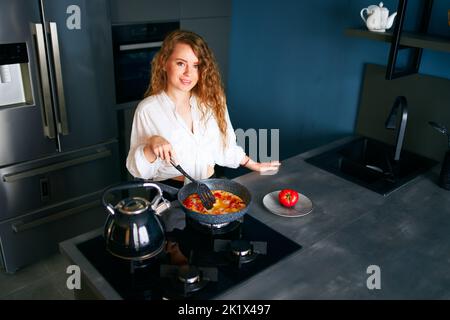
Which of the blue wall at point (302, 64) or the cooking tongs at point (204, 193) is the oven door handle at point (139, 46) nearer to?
the blue wall at point (302, 64)

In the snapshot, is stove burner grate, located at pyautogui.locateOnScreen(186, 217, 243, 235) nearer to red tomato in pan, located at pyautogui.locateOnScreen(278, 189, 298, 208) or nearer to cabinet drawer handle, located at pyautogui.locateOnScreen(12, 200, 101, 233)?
red tomato in pan, located at pyautogui.locateOnScreen(278, 189, 298, 208)

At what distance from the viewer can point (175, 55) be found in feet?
6.02

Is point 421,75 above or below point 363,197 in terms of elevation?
above

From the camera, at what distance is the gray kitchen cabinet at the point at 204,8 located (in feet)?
9.27

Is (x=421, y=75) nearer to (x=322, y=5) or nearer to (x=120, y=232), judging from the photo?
(x=322, y=5)

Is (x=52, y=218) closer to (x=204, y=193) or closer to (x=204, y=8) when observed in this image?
(x=204, y=193)

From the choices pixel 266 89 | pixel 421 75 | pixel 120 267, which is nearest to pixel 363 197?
pixel 421 75

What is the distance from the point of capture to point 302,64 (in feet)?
8.70

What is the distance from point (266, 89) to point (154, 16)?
0.85 metres

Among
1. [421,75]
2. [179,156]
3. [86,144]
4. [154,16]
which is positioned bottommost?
[86,144]

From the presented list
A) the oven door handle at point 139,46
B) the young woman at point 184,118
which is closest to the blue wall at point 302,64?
the oven door handle at point 139,46

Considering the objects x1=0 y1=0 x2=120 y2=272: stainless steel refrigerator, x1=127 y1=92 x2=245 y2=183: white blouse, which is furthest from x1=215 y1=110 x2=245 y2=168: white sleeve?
x1=0 y1=0 x2=120 y2=272: stainless steel refrigerator

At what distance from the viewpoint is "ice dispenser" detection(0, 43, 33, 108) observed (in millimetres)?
2109
